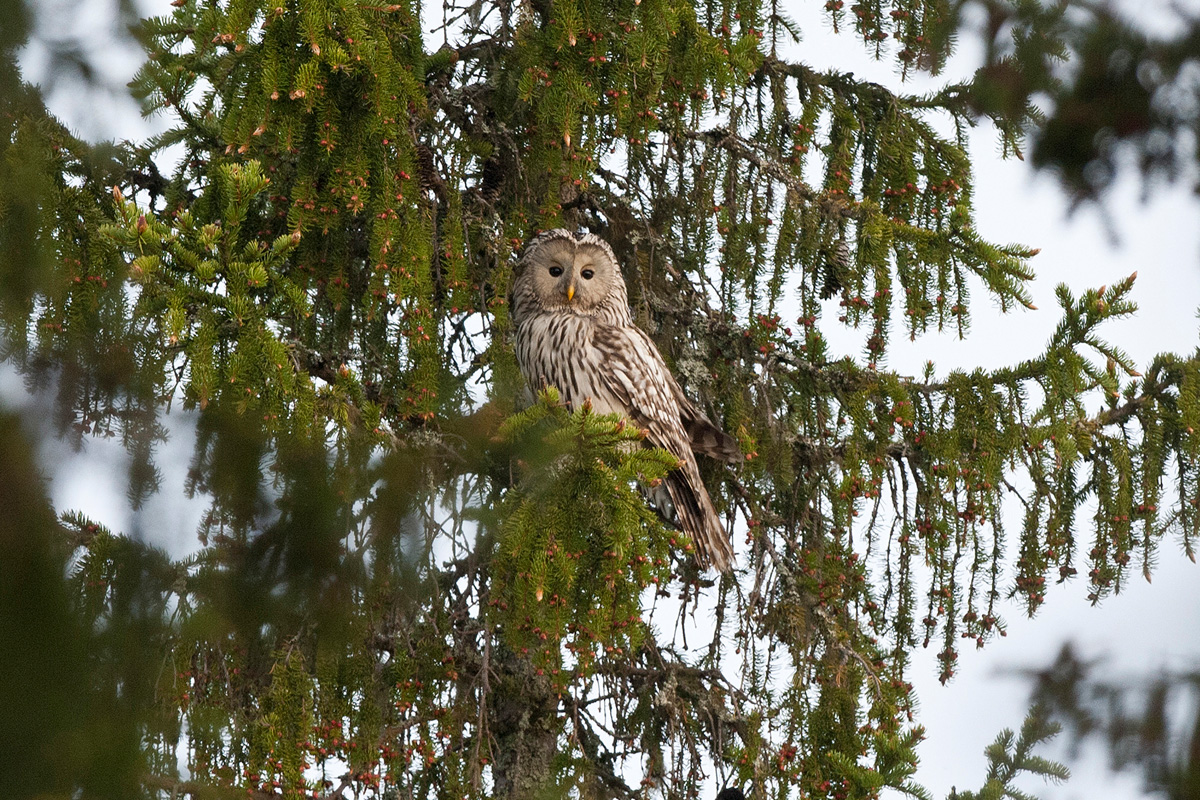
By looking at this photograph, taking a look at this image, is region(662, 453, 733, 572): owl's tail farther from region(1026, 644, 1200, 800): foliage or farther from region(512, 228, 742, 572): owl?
region(1026, 644, 1200, 800): foliage

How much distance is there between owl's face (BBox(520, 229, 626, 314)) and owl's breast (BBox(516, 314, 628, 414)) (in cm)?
9

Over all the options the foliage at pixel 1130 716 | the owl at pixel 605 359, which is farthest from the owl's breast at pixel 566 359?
the foliage at pixel 1130 716

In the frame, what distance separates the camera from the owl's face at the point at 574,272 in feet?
15.7

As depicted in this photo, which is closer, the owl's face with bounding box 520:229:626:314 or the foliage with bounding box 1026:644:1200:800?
the foliage with bounding box 1026:644:1200:800

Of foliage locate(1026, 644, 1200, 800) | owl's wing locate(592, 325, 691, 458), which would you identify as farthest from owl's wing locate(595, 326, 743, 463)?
foliage locate(1026, 644, 1200, 800)

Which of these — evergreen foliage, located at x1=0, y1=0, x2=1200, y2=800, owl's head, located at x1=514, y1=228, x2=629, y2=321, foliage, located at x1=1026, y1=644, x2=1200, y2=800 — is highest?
owl's head, located at x1=514, y1=228, x2=629, y2=321

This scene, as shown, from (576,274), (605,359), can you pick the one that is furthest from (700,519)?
(576,274)

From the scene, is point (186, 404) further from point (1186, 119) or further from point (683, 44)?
point (683, 44)

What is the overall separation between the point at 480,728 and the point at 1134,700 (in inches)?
92.6

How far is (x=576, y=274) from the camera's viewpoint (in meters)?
4.79

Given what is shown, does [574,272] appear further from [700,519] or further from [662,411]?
[700,519]

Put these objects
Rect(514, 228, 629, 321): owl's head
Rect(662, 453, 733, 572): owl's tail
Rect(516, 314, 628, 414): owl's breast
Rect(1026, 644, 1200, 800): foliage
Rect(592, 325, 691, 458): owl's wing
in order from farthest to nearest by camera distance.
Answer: Rect(514, 228, 629, 321): owl's head < Rect(516, 314, 628, 414): owl's breast < Rect(592, 325, 691, 458): owl's wing < Rect(662, 453, 733, 572): owl's tail < Rect(1026, 644, 1200, 800): foliage

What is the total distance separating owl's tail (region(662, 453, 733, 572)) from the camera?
4.21 meters

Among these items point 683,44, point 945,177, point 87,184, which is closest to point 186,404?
point 87,184
